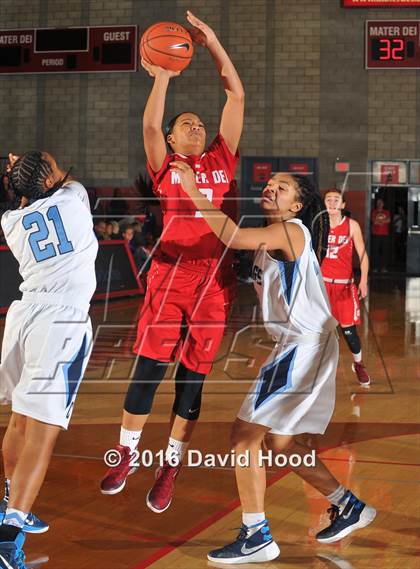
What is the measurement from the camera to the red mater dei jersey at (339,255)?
25.4 feet

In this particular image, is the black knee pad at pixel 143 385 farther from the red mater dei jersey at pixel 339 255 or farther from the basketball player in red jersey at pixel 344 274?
the red mater dei jersey at pixel 339 255

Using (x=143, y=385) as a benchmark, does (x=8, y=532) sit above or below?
below

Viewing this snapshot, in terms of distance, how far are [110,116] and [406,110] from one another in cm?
646

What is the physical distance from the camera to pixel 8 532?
3.21 m

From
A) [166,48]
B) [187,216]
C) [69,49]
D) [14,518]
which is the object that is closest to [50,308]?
[14,518]

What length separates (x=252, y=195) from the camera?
1878 centimetres

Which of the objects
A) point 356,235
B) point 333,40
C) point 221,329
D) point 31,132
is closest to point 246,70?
point 333,40

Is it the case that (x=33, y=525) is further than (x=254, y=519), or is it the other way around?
(x=33, y=525)

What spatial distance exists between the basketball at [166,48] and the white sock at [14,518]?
217 cm

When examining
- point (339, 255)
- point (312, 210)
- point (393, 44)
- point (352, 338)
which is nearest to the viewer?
point (312, 210)

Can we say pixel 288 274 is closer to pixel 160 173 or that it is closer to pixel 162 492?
pixel 160 173

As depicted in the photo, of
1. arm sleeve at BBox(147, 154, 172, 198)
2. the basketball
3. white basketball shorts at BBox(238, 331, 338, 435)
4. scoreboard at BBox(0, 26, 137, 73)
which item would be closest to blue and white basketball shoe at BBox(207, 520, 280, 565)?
white basketball shorts at BBox(238, 331, 338, 435)

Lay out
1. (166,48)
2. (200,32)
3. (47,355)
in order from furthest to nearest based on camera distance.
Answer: (200,32) → (166,48) → (47,355)

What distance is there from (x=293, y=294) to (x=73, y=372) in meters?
0.96
